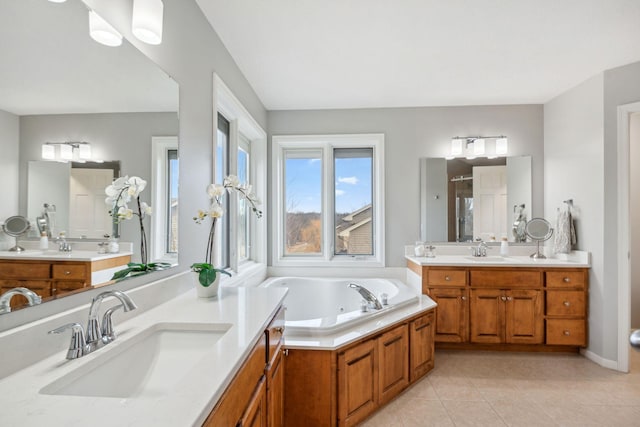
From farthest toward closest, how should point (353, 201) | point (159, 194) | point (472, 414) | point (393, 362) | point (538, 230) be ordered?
point (353, 201)
point (538, 230)
point (393, 362)
point (472, 414)
point (159, 194)

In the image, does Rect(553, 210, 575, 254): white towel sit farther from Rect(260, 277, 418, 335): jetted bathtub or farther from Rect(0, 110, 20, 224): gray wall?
Rect(0, 110, 20, 224): gray wall

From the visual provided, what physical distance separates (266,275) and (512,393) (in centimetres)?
241

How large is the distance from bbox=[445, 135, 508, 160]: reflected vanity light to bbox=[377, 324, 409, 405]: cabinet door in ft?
6.99

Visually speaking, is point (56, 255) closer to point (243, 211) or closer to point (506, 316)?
point (243, 211)

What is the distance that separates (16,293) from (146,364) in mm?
412

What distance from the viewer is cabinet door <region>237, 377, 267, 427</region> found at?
1003mm

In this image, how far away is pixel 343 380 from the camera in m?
1.82

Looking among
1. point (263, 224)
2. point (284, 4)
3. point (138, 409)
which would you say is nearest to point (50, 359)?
point (138, 409)

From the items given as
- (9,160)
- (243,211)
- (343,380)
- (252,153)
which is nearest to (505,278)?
(343,380)

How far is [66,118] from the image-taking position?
3.32 ft

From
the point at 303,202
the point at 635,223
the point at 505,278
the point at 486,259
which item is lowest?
the point at 505,278

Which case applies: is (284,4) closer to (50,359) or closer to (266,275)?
(50,359)

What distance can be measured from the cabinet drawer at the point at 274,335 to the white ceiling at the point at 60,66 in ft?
3.44

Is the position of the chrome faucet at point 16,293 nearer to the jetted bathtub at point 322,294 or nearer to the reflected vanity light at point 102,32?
the reflected vanity light at point 102,32
